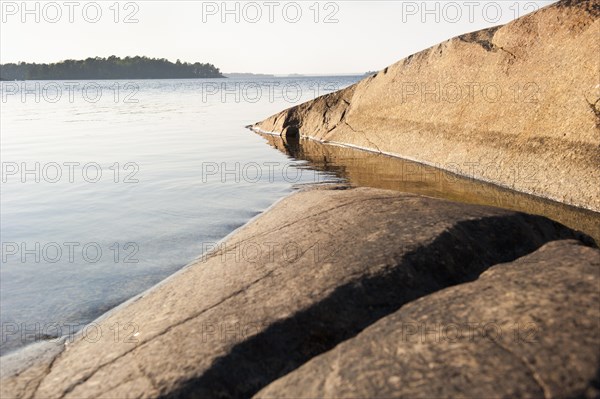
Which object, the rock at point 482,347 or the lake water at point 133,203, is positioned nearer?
the rock at point 482,347

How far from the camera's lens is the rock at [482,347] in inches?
83.3

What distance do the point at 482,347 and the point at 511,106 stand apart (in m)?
5.85

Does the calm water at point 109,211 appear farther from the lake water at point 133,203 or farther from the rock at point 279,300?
the rock at point 279,300

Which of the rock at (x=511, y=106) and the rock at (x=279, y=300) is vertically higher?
the rock at (x=511, y=106)

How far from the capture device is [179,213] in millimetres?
7152

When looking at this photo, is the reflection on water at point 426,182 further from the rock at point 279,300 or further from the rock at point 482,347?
the rock at point 482,347

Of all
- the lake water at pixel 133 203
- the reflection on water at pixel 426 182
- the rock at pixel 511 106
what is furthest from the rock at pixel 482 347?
the rock at pixel 511 106

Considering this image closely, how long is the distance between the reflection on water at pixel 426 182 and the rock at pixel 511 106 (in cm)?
17

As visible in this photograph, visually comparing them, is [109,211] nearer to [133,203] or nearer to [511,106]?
[133,203]

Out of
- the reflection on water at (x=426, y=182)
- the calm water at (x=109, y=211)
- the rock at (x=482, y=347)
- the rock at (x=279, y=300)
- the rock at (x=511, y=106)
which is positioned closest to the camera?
the rock at (x=482, y=347)

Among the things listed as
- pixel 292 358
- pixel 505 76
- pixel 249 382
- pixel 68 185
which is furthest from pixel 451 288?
pixel 68 185

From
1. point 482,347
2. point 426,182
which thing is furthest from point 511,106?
point 482,347

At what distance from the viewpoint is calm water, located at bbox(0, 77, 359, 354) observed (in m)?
4.59

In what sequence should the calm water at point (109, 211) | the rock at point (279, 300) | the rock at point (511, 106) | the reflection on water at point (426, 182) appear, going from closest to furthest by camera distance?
the rock at point (279, 300), the calm water at point (109, 211), the reflection on water at point (426, 182), the rock at point (511, 106)
